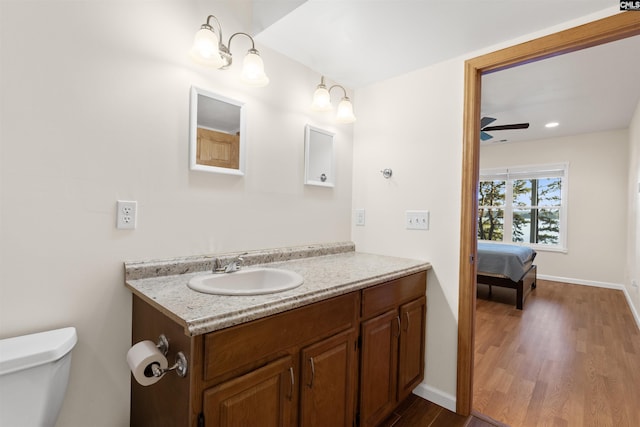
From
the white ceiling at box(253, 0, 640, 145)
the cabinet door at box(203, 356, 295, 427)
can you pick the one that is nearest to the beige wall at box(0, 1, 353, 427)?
the white ceiling at box(253, 0, 640, 145)

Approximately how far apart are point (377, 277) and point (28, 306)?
134cm

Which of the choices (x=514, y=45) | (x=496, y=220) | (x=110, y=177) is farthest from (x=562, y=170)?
(x=110, y=177)

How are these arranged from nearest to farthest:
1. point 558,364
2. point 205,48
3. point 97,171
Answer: point 97,171, point 205,48, point 558,364

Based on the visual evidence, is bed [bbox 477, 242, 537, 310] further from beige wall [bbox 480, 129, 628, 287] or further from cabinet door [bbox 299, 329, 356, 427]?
cabinet door [bbox 299, 329, 356, 427]

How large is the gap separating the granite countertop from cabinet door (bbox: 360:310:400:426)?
0.24 metres

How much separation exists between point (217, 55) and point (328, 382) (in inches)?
58.6

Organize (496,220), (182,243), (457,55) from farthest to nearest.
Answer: (496,220)
(457,55)
(182,243)

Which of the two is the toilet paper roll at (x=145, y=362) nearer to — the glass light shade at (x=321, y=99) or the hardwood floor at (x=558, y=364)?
the glass light shade at (x=321, y=99)

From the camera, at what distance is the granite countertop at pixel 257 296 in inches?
34.6

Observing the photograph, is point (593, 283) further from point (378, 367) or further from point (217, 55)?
point (217, 55)

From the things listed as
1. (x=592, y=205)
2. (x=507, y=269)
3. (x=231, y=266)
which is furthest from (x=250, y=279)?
(x=592, y=205)

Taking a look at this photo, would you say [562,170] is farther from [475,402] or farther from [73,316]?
[73,316]

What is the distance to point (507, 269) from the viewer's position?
351cm

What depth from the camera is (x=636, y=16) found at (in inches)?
50.1
